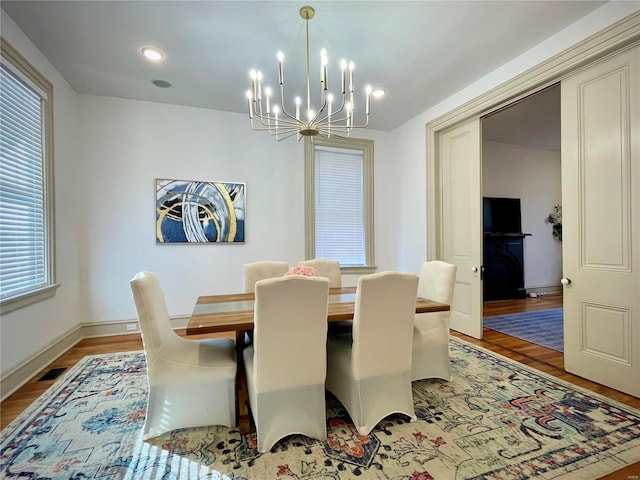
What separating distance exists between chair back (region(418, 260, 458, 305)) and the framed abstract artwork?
8.32 feet

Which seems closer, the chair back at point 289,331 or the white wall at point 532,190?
the chair back at point 289,331

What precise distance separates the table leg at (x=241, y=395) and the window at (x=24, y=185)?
180 centimetres

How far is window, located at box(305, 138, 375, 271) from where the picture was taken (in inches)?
173

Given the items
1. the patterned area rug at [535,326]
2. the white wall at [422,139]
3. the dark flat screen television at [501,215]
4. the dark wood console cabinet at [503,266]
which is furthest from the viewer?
the dark flat screen television at [501,215]

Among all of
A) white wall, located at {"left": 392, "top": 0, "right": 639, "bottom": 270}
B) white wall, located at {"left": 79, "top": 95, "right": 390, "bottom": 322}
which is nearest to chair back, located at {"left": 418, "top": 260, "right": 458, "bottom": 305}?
white wall, located at {"left": 392, "top": 0, "right": 639, "bottom": 270}

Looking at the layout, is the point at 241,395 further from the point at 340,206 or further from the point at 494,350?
the point at 340,206

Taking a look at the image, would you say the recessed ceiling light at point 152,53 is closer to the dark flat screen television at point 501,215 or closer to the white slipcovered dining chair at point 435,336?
the white slipcovered dining chair at point 435,336

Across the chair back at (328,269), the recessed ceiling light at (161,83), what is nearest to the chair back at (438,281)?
the chair back at (328,269)

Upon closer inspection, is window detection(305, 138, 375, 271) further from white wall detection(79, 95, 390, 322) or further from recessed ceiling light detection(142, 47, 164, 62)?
recessed ceiling light detection(142, 47, 164, 62)

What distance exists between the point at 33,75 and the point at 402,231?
4571 millimetres

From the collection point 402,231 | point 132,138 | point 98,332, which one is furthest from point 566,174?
point 98,332

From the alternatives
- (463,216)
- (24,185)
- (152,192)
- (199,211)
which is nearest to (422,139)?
(463,216)

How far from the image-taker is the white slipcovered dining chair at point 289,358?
1479 millimetres

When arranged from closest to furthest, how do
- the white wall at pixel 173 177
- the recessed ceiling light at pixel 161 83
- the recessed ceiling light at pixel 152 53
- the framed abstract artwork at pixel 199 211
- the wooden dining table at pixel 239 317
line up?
the wooden dining table at pixel 239 317, the recessed ceiling light at pixel 152 53, the recessed ceiling light at pixel 161 83, the white wall at pixel 173 177, the framed abstract artwork at pixel 199 211
